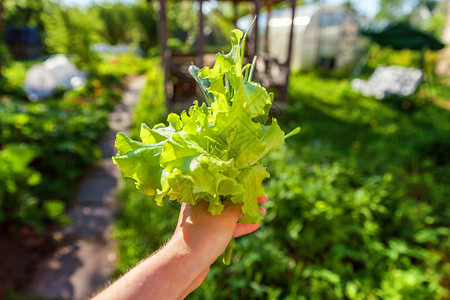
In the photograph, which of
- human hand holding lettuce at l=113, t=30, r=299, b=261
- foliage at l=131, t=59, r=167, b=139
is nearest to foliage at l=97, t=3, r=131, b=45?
foliage at l=131, t=59, r=167, b=139

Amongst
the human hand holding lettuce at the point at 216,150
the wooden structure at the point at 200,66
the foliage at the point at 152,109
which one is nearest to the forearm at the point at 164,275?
the human hand holding lettuce at the point at 216,150

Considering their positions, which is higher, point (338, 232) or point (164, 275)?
point (164, 275)

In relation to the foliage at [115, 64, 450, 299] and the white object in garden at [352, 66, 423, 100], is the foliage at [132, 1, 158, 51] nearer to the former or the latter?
the white object in garden at [352, 66, 423, 100]

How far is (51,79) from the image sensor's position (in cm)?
794

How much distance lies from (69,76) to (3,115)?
5556 mm

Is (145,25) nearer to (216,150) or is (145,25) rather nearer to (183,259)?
(216,150)

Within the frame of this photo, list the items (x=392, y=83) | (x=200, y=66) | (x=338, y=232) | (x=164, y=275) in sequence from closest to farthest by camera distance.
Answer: (x=164, y=275) < (x=338, y=232) < (x=200, y=66) < (x=392, y=83)

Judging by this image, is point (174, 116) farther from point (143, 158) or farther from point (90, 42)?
point (90, 42)

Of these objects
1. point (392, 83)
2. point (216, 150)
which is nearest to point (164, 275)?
point (216, 150)

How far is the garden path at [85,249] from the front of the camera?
243 cm

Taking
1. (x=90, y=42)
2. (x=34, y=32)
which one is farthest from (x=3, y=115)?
(x=34, y=32)

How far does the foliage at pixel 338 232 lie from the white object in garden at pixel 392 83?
3.66 meters

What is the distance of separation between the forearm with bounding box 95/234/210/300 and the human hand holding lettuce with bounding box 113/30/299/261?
0.47 ft

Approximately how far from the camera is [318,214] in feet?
8.69
